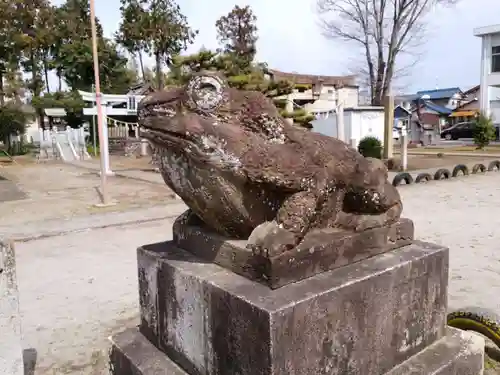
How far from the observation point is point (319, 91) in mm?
28500

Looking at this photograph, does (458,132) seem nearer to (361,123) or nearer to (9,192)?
(361,123)

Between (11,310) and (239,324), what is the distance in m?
1.36

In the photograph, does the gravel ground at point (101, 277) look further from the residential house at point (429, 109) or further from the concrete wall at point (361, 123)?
the residential house at point (429, 109)

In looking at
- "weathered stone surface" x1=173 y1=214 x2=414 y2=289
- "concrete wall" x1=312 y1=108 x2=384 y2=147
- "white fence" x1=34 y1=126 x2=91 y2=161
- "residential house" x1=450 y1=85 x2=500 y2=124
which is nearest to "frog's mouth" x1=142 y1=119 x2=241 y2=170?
"weathered stone surface" x1=173 y1=214 x2=414 y2=289

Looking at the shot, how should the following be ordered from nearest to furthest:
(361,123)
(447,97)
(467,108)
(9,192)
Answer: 1. (9,192)
2. (361,123)
3. (467,108)
4. (447,97)

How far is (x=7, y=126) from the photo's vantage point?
2425 cm

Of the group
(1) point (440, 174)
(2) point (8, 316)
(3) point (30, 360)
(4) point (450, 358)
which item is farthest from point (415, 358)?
(1) point (440, 174)

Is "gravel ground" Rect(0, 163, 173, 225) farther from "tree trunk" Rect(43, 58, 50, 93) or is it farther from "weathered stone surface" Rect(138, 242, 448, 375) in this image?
"tree trunk" Rect(43, 58, 50, 93)

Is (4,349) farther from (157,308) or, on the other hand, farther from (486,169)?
(486,169)

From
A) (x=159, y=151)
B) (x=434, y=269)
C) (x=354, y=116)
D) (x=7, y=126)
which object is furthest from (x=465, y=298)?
(x=7, y=126)

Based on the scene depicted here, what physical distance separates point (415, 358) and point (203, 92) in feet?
5.41

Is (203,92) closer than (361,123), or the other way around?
(203,92)

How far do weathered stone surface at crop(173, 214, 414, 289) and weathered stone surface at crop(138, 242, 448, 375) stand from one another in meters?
0.04

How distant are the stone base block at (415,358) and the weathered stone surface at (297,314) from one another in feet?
0.14
